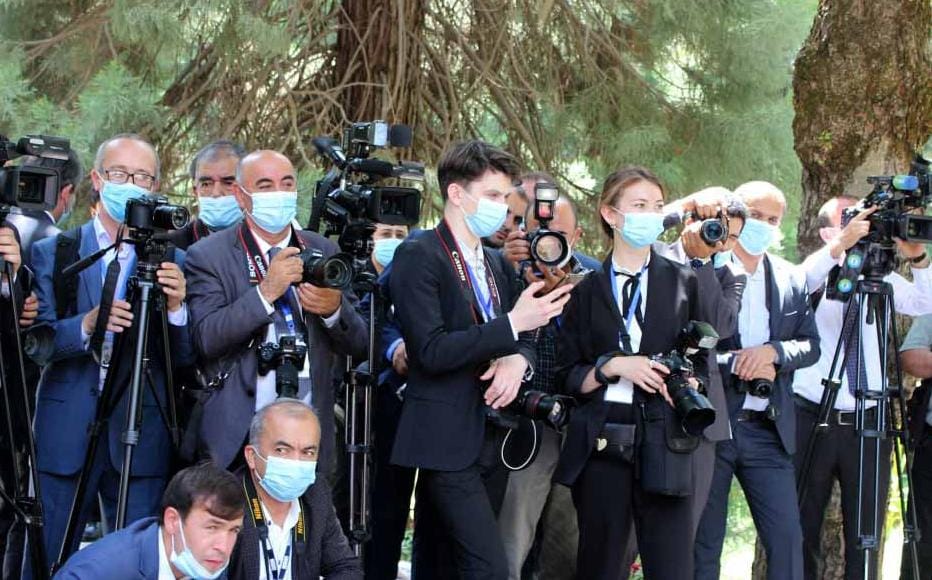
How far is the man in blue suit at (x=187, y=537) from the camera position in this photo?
3.89 m

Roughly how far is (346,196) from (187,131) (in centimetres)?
313

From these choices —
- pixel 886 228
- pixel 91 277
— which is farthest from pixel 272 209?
pixel 886 228

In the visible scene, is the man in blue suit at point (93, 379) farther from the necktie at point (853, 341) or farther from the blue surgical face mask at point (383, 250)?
the necktie at point (853, 341)

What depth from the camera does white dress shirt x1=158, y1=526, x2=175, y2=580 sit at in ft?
12.9

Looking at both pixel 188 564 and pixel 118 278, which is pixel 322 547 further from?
pixel 118 278

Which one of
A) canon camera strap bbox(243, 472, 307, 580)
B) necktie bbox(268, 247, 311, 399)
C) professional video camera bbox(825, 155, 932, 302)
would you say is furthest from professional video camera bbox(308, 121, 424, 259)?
professional video camera bbox(825, 155, 932, 302)

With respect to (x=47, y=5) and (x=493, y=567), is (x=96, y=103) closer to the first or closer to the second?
(x=47, y=5)

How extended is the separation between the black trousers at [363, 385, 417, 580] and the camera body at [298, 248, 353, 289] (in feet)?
3.53

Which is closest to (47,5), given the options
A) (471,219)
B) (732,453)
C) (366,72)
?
(366,72)

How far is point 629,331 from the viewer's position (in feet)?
15.9

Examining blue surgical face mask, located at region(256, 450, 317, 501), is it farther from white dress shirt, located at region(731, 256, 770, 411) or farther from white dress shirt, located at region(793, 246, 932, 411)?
white dress shirt, located at region(793, 246, 932, 411)

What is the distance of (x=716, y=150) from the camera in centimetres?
773

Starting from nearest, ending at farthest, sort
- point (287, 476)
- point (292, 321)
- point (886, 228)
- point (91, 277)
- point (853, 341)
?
point (287, 476) < point (292, 321) < point (91, 277) < point (886, 228) < point (853, 341)

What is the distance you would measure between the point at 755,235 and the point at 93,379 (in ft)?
8.95
